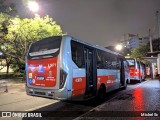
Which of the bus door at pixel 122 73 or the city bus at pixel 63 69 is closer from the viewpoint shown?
the city bus at pixel 63 69

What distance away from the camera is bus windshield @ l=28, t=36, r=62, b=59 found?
7.48 meters

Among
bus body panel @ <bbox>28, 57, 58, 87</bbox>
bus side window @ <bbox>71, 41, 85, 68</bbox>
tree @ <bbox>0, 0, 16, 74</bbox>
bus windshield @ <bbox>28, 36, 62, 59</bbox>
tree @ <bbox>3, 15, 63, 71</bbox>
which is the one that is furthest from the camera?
tree @ <bbox>3, 15, 63, 71</bbox>

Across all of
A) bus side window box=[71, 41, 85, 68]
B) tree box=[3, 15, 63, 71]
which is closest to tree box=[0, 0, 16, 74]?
tree box=[3, 15, 63, 71]

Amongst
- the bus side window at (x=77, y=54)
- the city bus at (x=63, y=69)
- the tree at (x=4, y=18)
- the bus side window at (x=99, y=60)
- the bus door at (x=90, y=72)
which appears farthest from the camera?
the tree at (x=4, y=18)

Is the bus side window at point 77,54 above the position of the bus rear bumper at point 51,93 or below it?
above

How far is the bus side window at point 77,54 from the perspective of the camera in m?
7.64

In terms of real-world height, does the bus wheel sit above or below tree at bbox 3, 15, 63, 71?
below

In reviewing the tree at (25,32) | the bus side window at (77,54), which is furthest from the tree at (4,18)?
the bus side window at (77,54)

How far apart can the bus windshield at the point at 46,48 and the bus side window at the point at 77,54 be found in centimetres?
67

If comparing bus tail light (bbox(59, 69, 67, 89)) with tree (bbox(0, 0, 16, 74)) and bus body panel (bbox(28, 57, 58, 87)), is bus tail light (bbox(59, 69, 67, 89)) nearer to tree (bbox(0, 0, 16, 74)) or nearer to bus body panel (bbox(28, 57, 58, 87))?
bus body panel (bbox(28, 57, 58, 87))

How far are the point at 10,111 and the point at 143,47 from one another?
52.0m

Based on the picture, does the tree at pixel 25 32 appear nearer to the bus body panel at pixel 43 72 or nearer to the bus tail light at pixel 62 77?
the bus body panel at pixel 43 72

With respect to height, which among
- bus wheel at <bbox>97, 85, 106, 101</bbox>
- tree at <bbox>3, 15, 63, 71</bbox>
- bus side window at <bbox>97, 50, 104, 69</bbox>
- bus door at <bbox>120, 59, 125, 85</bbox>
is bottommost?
bus wheel at <bbox>97, 85, 106, 101</bbox>

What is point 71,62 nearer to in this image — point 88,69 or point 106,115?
point 88,69
